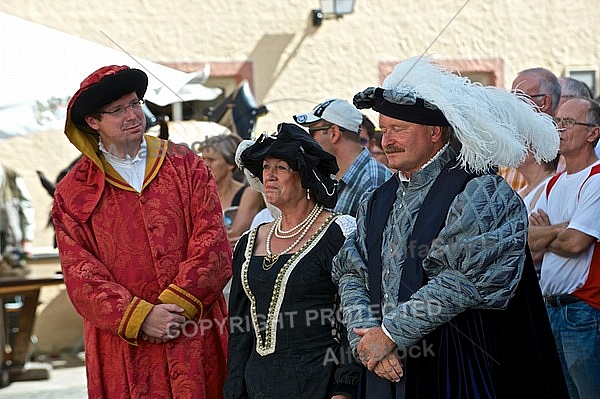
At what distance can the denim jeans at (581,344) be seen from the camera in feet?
16.0

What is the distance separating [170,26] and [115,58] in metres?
3.17

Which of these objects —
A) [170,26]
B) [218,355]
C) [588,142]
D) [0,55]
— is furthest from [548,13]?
[218,355]

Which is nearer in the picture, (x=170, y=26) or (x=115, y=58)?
(x=115, y=58)

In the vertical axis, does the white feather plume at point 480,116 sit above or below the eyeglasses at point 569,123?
above

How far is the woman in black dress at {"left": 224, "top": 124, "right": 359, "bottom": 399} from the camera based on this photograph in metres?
4.27

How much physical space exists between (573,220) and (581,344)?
548 mm

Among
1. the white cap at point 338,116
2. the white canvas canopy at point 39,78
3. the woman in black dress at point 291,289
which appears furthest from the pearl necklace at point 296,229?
the white canvas canopy at point 39,78

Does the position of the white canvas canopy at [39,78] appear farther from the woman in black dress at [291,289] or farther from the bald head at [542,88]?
the woman in black dress at [291,289]

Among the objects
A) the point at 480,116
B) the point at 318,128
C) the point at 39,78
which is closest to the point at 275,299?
the point at 480,116

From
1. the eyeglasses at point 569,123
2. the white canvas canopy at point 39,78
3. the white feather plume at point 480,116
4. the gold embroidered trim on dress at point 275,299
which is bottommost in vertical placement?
the white canvas canopy at point 39,78

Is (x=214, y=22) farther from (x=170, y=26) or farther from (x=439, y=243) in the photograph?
(x=439, y=243)

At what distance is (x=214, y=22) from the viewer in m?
11.8

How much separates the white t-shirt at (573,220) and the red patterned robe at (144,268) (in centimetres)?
146

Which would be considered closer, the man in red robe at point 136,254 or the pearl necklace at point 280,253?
the pearl necklace at point 280,253
